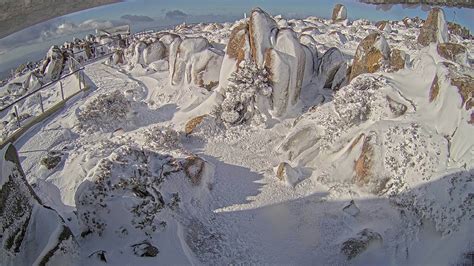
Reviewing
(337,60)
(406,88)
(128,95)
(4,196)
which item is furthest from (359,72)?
(4,196)

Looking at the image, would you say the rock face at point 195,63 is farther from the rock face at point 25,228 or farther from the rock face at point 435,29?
the rock face at point 25,228

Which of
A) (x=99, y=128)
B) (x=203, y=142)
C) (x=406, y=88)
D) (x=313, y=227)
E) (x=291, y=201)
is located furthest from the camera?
(x=99, y=128)

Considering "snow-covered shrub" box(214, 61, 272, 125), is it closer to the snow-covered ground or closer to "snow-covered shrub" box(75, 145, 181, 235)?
the snow-covered ground

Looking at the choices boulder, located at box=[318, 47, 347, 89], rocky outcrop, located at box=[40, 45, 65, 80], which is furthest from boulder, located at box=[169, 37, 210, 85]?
rocky outcrop, located at box=[40, 45, 65, 80]

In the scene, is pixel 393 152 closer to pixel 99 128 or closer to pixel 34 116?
pixel 99 128

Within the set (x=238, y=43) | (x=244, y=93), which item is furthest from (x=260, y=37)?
(x=244, y=93)

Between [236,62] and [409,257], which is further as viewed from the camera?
[236,62]

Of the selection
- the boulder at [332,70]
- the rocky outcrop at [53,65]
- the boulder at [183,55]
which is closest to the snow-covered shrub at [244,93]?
the boulder at [332,70]
